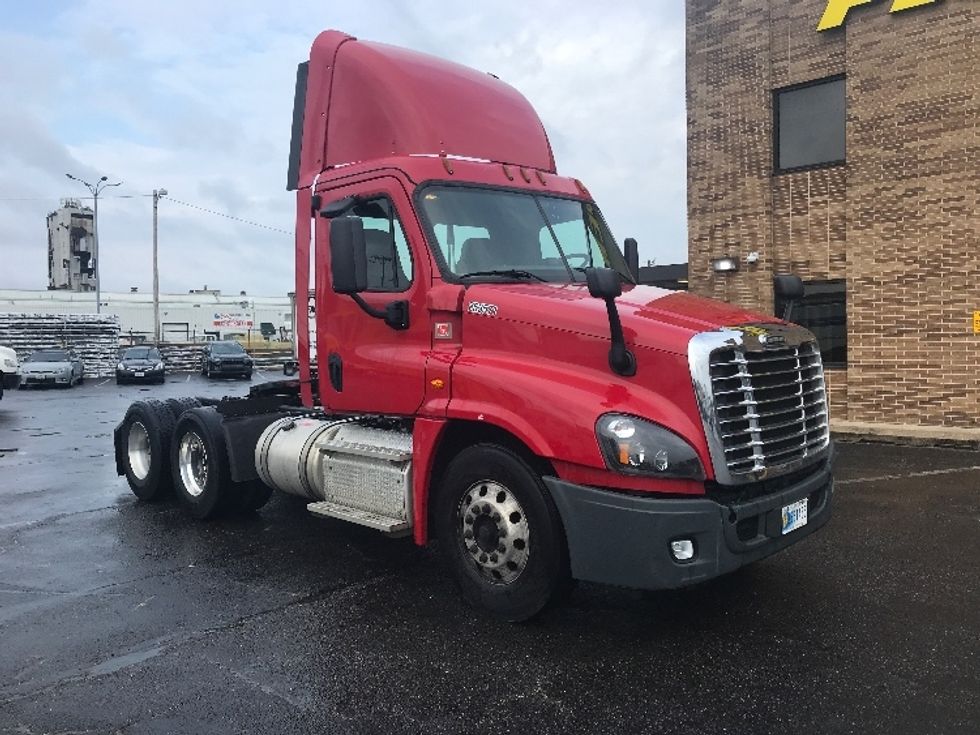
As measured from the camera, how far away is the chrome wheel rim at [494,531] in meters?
4.58

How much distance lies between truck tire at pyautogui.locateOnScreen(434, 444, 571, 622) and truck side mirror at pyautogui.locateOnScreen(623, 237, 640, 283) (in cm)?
238

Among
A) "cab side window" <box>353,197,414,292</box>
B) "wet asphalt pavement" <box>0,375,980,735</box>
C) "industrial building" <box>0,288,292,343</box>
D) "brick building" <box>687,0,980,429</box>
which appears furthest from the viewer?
"industrial building" <box>0,288,292,343</box>

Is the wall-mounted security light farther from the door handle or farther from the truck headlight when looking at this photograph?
the truck headlight

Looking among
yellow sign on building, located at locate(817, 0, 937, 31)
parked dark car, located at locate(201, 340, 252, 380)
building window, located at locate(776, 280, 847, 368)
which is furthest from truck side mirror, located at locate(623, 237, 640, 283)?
parked dark car, located at locate(201, 340, 252, 380)

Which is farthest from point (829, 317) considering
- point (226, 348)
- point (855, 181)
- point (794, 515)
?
point (226, 348)

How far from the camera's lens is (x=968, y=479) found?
907 cm

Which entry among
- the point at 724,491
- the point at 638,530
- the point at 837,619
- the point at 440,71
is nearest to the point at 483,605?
the point at 638,530

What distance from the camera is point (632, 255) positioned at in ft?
21.6

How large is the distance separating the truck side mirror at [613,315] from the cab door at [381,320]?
1.37 metres

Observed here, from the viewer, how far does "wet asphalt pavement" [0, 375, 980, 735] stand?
3604 mm

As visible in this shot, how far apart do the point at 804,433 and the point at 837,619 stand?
1122mm

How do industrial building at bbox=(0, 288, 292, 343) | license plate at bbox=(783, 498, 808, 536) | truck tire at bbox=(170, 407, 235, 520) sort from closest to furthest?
license plate at bbox=(783, 498, 808, 536) → truck tire at bbox=(170, 407, 235, 520) → industrial building at bbox=(0, 288, 292, 343)

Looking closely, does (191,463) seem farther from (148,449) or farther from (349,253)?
(349,253)

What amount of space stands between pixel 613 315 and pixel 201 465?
4998 millimetres
